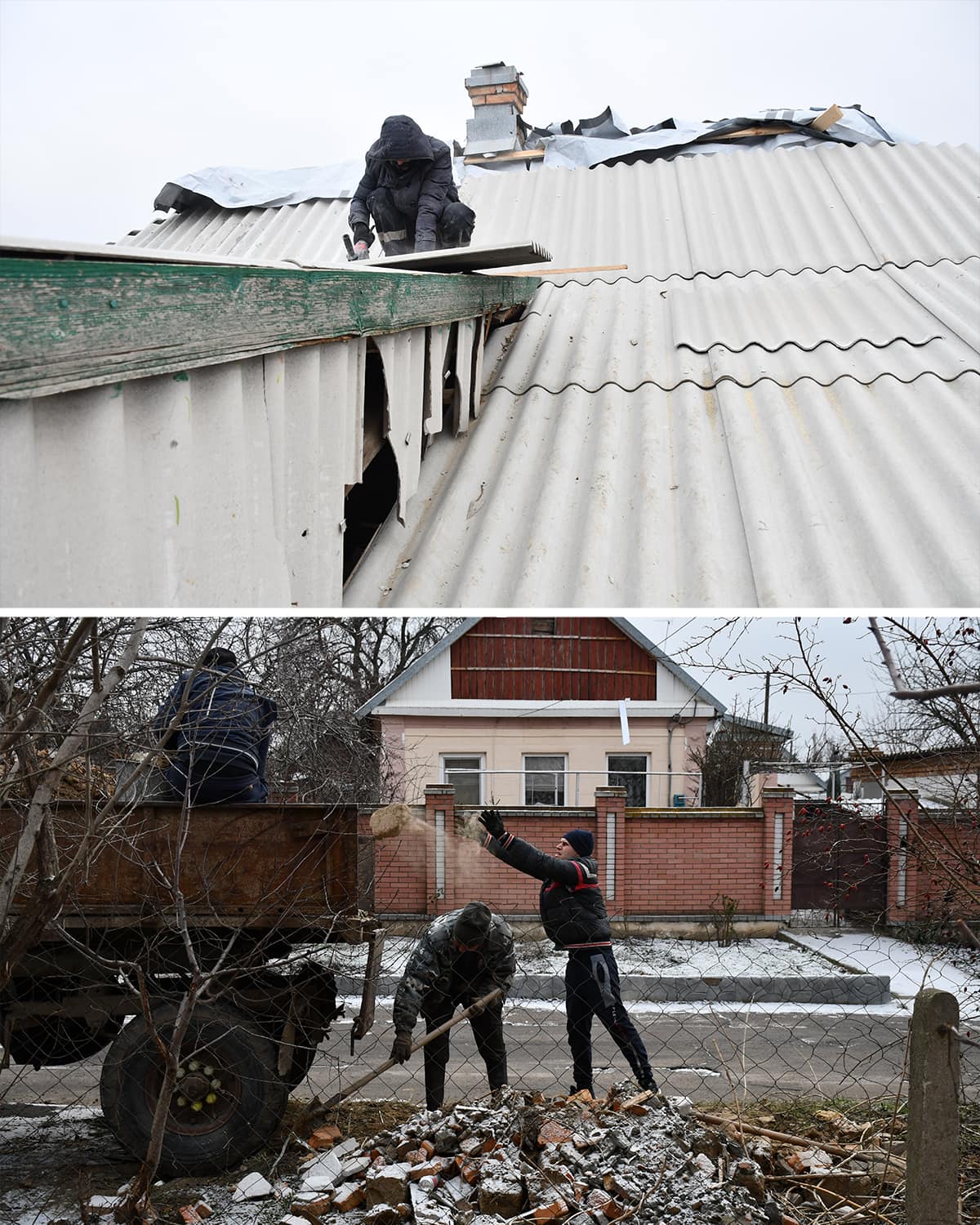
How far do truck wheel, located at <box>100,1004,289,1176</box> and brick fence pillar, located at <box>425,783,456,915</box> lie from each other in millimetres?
6514

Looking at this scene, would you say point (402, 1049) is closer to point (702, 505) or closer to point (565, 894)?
point (565, 894)

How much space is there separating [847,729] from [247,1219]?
329 cm

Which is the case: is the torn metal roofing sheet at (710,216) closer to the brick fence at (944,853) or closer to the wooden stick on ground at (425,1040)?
the brick fence at (944,853)

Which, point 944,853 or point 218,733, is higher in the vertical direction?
Result: point 218,733

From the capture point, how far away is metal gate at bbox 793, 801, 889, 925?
19.5 ft

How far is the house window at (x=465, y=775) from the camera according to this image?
54.5 ft

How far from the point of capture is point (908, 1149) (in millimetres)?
2666

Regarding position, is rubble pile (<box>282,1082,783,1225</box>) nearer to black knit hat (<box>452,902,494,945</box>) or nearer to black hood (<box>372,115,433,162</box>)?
black knit hat (<box>452,902,494,945</box>)

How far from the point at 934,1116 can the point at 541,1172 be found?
1.82m

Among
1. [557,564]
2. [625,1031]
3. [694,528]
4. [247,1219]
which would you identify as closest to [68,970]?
[247,1219]

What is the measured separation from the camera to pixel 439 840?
12141 millimetres

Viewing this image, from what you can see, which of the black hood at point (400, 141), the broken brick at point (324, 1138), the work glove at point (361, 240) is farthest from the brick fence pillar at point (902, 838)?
the work glove at point (361, 240)

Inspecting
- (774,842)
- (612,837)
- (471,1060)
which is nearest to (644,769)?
(612,837)

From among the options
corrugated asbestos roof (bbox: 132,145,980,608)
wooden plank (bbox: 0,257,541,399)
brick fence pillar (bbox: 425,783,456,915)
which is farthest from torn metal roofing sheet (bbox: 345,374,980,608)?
brick fence pillar (bbox: 425,783,456,915)
